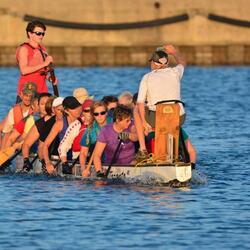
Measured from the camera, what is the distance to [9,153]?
27625 mm

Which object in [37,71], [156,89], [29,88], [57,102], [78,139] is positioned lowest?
[78,139]

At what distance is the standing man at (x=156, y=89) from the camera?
24531 millimetres

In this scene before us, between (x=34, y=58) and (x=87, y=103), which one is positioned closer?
(x=87, y=103)

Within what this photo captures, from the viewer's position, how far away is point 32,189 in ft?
82.5

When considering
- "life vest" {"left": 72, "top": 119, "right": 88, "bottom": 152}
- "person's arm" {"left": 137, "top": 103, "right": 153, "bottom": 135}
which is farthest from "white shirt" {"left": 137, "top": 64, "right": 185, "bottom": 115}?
"life vest" {"left": 72, "top": 119, "right": 88, "bottom": 152}

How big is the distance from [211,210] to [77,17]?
42.4 m

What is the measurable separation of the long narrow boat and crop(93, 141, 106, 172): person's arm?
108mm

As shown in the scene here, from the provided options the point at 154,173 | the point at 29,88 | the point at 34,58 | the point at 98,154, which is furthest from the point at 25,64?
the point at 154,173

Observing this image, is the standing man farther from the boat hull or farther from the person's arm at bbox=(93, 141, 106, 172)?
the person's arm at bbox=(93, 141, 106, 172)

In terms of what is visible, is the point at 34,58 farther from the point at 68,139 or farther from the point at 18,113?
the point at 68,139

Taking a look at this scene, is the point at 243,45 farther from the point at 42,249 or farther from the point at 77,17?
the point at 42,249

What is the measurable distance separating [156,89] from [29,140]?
3.17 metres

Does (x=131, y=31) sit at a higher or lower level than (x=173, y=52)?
lower

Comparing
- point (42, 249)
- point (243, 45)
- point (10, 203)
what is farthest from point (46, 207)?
point (243, 45)
